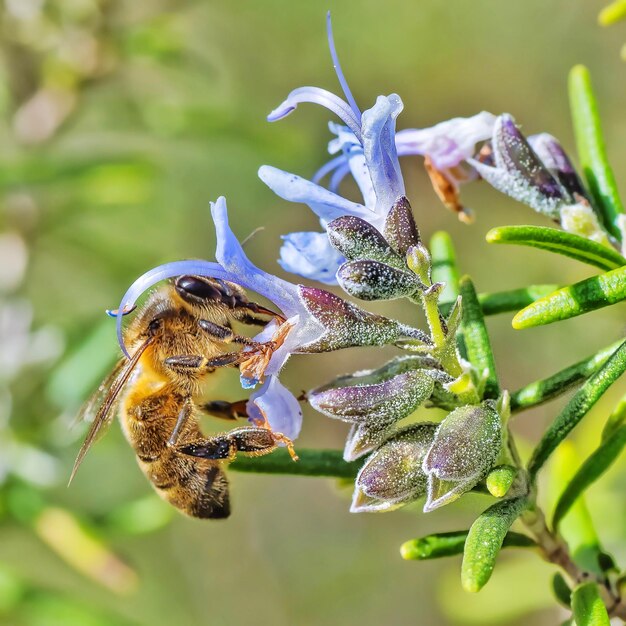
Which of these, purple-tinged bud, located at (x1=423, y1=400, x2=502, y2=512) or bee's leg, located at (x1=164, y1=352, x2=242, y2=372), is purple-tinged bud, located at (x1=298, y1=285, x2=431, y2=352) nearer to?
purple-tinged bud, located at (x1=423, y1=400, x2=502, y2=512)

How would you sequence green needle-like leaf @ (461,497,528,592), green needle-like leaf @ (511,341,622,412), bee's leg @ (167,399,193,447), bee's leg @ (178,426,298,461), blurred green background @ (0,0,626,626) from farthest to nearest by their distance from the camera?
blurred green background @ (0,0,626,626) → bee's leg @ (167,399,193,447) → bee's leg @ (178,426,298,461) → green needle-like leaf @ (511,341,622,412) → green needle-like leaf @ (461,497,528,592)

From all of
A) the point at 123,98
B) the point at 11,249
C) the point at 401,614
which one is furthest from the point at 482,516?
the point at 401,614

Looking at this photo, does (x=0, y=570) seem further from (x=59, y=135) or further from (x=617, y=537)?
(x=617, y=537)

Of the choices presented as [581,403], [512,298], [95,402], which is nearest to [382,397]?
[581,403]

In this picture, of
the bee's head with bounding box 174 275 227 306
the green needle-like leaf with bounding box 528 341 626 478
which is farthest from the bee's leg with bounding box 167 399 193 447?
the green needle-like leaf with bounding box 528 341 626 478

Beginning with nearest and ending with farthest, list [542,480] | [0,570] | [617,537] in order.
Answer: [0,570]
[617,537]
[542,480]
